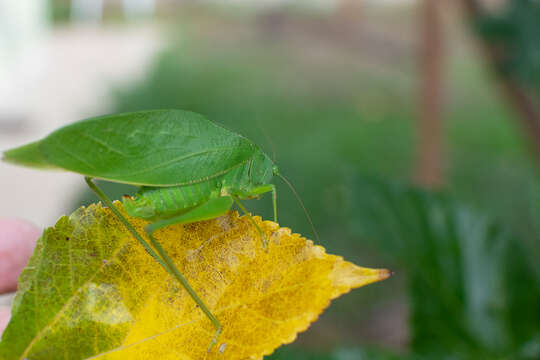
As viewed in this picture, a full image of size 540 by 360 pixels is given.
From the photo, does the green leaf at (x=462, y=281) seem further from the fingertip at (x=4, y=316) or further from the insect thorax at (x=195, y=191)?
the fingertip at (x=4, y=316)

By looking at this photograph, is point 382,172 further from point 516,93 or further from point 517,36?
point 517,36

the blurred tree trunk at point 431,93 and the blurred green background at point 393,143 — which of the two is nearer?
the blurred green background at point 393,143

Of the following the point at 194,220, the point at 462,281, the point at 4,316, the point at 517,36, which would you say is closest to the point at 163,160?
the point at 194,220

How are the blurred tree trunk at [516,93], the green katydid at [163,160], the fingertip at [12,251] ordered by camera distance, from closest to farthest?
the green katydid at [163,160] < the fingertip at [12,251] < the blurred tree trunk at [516,93]

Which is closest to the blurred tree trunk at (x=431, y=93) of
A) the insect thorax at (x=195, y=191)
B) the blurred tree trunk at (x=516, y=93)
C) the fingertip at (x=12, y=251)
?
the blurred tree trunk at (x=516, y=93)

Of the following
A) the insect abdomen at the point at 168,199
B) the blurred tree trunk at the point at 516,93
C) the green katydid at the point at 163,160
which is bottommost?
the blurred tree trunk at the point at 516,93

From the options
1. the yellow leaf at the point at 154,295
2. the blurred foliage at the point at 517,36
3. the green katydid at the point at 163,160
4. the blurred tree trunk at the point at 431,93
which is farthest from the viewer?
the blurred tree trunk at the point at 431,93

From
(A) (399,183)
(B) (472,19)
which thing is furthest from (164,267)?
(B) (472,19)
